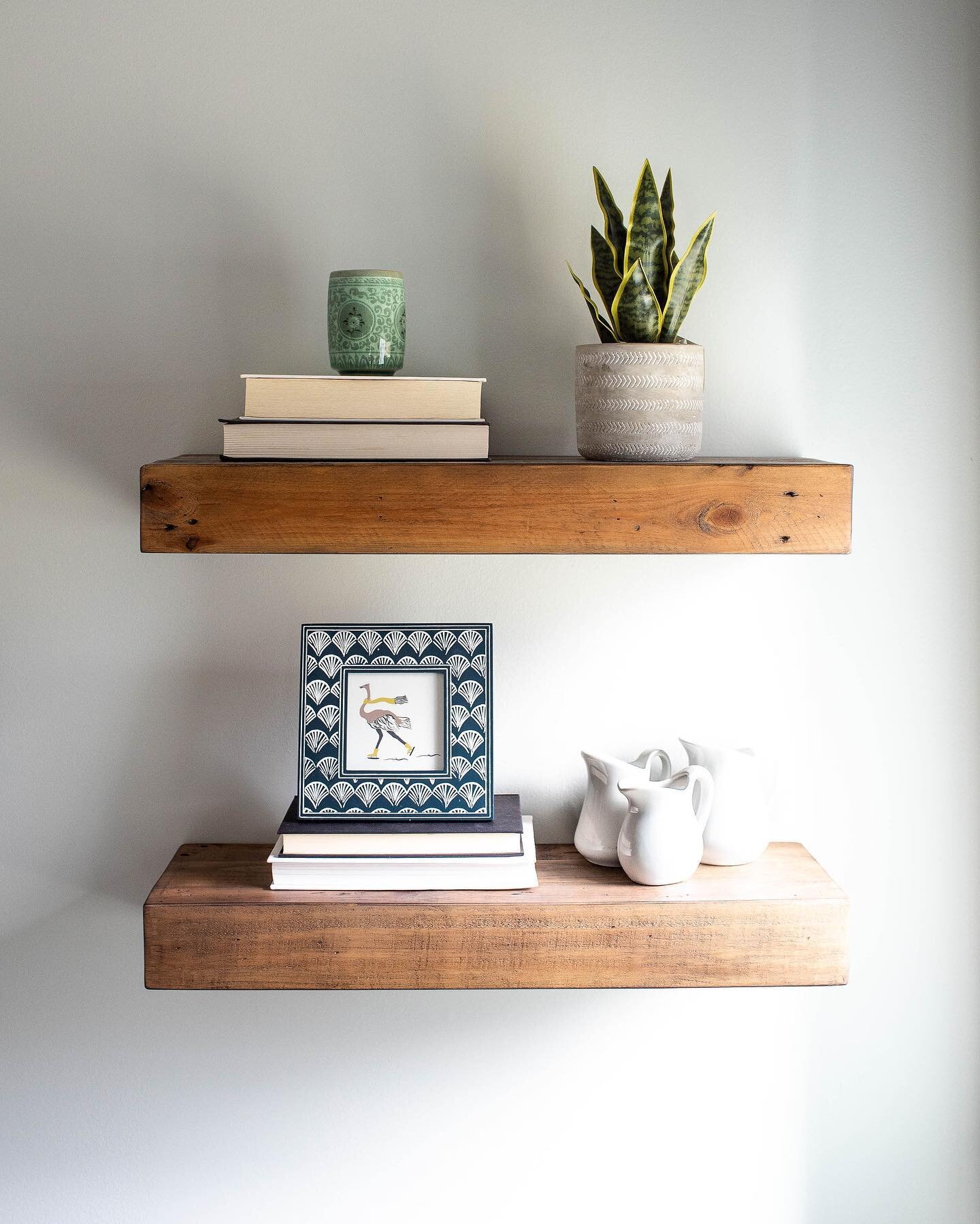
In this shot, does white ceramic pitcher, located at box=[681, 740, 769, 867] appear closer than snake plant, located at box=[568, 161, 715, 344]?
No

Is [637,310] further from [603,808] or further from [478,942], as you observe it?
[478,942]

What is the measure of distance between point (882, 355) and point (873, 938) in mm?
589

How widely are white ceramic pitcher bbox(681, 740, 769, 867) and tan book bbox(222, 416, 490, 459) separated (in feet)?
1.27

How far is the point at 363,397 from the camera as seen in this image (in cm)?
92

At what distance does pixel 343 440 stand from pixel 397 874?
15.1 inches

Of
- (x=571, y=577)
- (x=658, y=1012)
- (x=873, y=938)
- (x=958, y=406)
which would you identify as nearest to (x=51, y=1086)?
(x=658, y=1012)

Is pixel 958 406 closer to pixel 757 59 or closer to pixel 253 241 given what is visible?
pixel 757 59

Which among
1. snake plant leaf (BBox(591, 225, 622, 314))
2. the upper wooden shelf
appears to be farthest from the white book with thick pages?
snake plant leaf (BBox(591, 225, 622, 314))

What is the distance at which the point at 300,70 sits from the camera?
1.05m

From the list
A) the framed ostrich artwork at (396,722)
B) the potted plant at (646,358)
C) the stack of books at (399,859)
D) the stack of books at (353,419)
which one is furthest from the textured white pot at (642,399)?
the stack of books at (399,859)

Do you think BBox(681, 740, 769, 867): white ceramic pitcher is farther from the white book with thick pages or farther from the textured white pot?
the textured white pot

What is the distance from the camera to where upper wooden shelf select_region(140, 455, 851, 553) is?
906mm

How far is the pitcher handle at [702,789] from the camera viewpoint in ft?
3.28

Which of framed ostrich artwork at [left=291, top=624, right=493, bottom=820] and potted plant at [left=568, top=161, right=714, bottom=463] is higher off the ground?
potted plant at [left=568, top=161, right=714, bottom=463]
